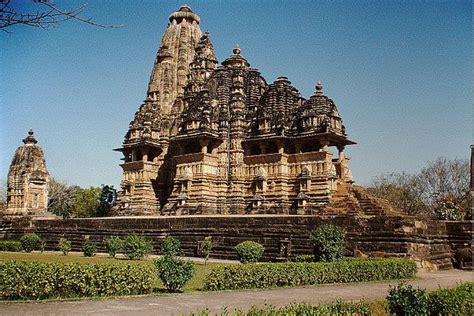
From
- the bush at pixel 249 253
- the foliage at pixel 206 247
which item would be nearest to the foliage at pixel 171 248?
the foliage at pixel 206 247

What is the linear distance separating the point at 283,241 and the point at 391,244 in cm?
453

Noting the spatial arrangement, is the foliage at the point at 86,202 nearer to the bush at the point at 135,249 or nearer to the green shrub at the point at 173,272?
the bush at the point at 135,249

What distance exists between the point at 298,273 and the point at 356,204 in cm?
1587

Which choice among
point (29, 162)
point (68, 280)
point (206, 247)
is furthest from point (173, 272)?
point (29, 162)

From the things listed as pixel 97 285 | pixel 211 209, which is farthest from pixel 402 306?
pixel 211 209

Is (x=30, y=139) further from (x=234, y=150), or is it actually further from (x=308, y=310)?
(x=308, y=310)

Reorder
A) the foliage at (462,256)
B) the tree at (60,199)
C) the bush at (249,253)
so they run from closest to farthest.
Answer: the bush at (249,253) < the foliage at (462,256) < the tree at (60,199)

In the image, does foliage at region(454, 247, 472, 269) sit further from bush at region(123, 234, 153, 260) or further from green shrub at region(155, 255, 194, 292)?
green shrub at region(155, 255, 194, 292)

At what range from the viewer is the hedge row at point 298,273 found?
1248 cm

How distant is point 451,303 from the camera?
8.30m

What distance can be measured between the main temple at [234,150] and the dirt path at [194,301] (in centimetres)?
1764

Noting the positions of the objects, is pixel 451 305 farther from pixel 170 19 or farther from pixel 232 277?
pixel 170 19

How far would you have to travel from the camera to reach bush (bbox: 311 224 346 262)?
53.5 feet

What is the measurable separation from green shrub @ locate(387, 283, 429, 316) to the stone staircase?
18590mm
